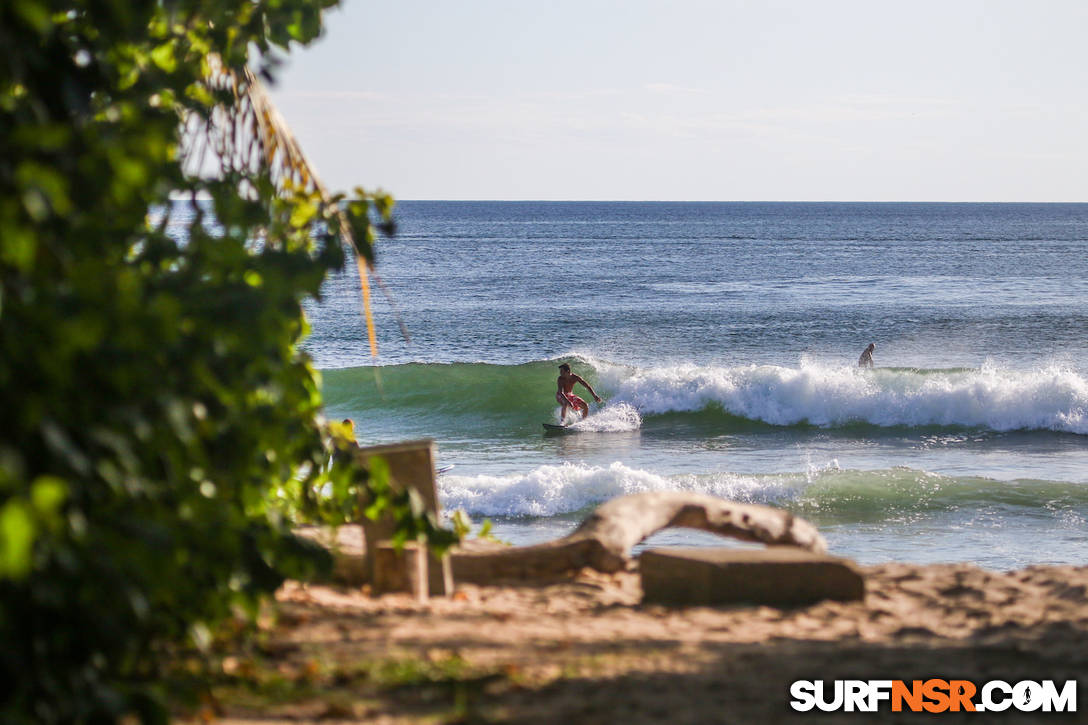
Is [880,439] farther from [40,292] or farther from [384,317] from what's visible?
[384,317]

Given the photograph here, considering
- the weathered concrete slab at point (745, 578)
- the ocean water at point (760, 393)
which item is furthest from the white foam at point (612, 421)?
the weathered concrete slab at point (745, 578)

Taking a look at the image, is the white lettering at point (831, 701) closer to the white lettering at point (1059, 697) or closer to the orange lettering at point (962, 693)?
the orange lettering at point (962, 693)

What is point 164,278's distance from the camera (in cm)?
294

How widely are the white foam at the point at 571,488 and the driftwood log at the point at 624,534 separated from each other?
21.0 ft

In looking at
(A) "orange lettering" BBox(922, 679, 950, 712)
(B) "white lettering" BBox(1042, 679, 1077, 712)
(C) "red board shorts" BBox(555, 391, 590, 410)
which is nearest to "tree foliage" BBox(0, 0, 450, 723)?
(A) "orange lettering" BBox(922, 679, 950, 712)

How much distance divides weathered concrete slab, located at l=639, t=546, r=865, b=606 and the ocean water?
2398mm

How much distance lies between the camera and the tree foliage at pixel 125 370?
2213 millimetres

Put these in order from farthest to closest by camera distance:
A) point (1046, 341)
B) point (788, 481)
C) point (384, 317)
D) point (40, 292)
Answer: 1. point (384, 317)
2. point (1046, 341)
3. point (788, 481)
4. point (40, 292)

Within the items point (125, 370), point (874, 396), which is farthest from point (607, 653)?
point (874, 396)

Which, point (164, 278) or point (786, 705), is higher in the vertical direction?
point (164, 278)

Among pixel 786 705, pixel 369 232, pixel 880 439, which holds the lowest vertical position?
pixel 880 439

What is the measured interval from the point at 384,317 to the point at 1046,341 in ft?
73.7

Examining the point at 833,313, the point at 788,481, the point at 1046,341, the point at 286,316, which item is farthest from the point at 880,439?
the point at 833,313

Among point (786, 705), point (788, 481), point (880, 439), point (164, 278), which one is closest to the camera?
point (164, 278)
